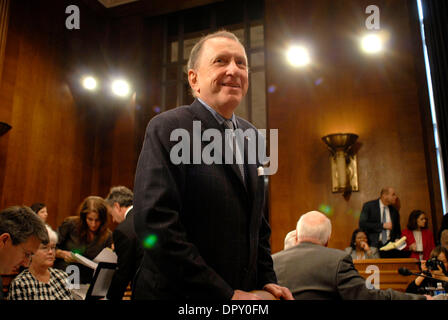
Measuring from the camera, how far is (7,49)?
7133 mm

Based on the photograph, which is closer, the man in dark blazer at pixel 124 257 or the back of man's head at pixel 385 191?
the man in dark blazer at pixel 124 257

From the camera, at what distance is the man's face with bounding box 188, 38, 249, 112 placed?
1.24 metres

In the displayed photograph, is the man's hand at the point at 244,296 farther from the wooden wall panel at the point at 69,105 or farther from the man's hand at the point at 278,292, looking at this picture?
the wooden wall panel at the point at 69,105

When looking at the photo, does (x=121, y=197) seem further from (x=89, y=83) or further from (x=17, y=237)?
(x=89, y=83)

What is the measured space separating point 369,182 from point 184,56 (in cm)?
475

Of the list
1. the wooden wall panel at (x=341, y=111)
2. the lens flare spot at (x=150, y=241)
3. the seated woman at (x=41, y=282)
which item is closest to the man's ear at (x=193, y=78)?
the lens flare spot at (x=150, y=241)

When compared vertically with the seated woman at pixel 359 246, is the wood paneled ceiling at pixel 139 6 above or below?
above

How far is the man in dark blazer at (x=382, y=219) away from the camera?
622cm

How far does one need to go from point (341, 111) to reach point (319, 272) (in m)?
5.42

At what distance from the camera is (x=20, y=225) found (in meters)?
1.80

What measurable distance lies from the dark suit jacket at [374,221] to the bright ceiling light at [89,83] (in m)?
5.87

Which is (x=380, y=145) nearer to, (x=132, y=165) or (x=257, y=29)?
(x=257, y=29)

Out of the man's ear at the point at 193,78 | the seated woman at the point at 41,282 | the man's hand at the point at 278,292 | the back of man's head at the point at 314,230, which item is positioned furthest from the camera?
the seated woman at the point at 41,282
